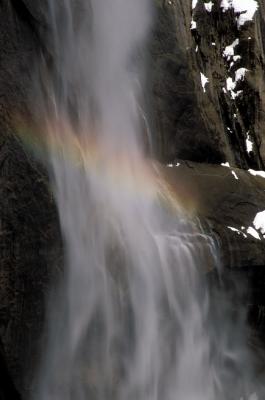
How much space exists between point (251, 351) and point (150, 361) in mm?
2514

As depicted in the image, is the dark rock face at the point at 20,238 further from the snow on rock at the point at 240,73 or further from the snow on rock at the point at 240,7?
the snow on rock at the point at 240,7

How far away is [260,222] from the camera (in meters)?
10.9

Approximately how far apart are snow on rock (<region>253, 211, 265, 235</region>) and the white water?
1.62m

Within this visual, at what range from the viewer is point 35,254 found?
6.68 m

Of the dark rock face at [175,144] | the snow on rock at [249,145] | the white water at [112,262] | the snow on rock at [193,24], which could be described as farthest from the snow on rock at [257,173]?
the snow on rock at [193,24]

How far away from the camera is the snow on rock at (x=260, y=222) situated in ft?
35.3

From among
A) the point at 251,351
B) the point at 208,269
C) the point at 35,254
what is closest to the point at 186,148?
the point at 208,269

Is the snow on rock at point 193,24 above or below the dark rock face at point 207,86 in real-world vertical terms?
above

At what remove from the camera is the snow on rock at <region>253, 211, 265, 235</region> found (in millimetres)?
10773

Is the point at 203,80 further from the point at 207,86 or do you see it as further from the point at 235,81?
the point at 235,81

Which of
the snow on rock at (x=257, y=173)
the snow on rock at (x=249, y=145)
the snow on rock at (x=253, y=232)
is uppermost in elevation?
the snow on rock at (x=249, y=145)

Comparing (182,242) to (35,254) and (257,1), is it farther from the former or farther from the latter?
(257,1)

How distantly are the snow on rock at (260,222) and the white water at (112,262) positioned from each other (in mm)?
1616

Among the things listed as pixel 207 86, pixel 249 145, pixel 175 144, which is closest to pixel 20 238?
pixel 175 144
